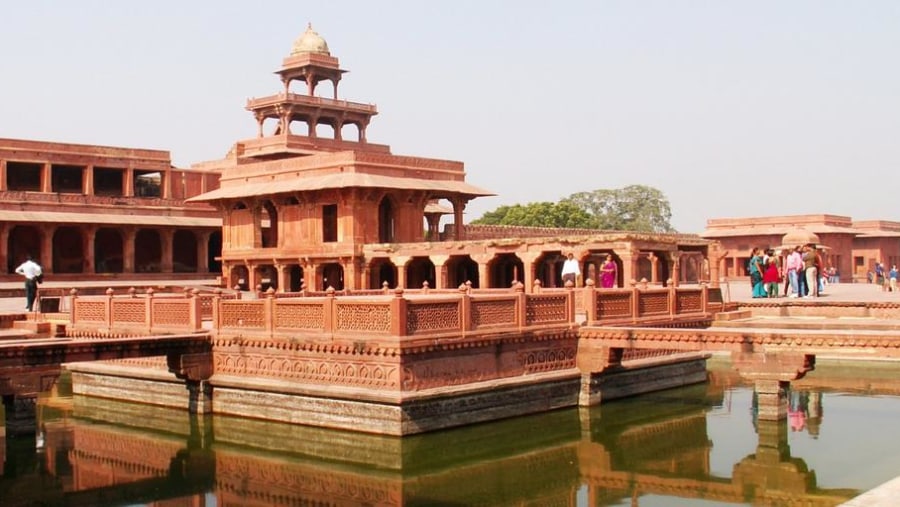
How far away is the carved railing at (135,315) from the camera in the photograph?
54.7ft

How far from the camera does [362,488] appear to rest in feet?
39.7

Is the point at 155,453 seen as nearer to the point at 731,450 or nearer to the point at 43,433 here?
the point at 43,433

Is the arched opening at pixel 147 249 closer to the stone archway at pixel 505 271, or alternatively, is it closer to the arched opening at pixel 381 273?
the arched opening at pixel 381 273

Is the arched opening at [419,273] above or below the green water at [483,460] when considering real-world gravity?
above

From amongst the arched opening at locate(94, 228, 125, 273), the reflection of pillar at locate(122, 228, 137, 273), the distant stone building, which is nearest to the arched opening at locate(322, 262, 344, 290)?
the distant stone building

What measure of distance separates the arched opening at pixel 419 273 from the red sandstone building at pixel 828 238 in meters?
19.0

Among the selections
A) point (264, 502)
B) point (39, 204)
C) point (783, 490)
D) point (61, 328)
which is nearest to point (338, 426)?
point (264, 502)

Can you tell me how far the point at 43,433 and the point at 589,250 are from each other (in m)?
13.5

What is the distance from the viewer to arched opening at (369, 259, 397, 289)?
97.8 feet

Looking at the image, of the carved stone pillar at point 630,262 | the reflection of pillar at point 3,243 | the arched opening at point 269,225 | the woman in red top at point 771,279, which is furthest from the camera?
the arched opening at point 269,225

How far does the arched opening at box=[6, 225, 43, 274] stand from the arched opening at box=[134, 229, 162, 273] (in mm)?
3576

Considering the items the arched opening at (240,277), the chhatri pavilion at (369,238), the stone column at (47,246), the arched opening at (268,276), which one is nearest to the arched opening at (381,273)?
the chhatri pavilion at (369,238)

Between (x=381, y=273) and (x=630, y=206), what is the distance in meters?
44.3

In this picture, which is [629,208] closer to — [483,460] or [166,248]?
[166,248]
